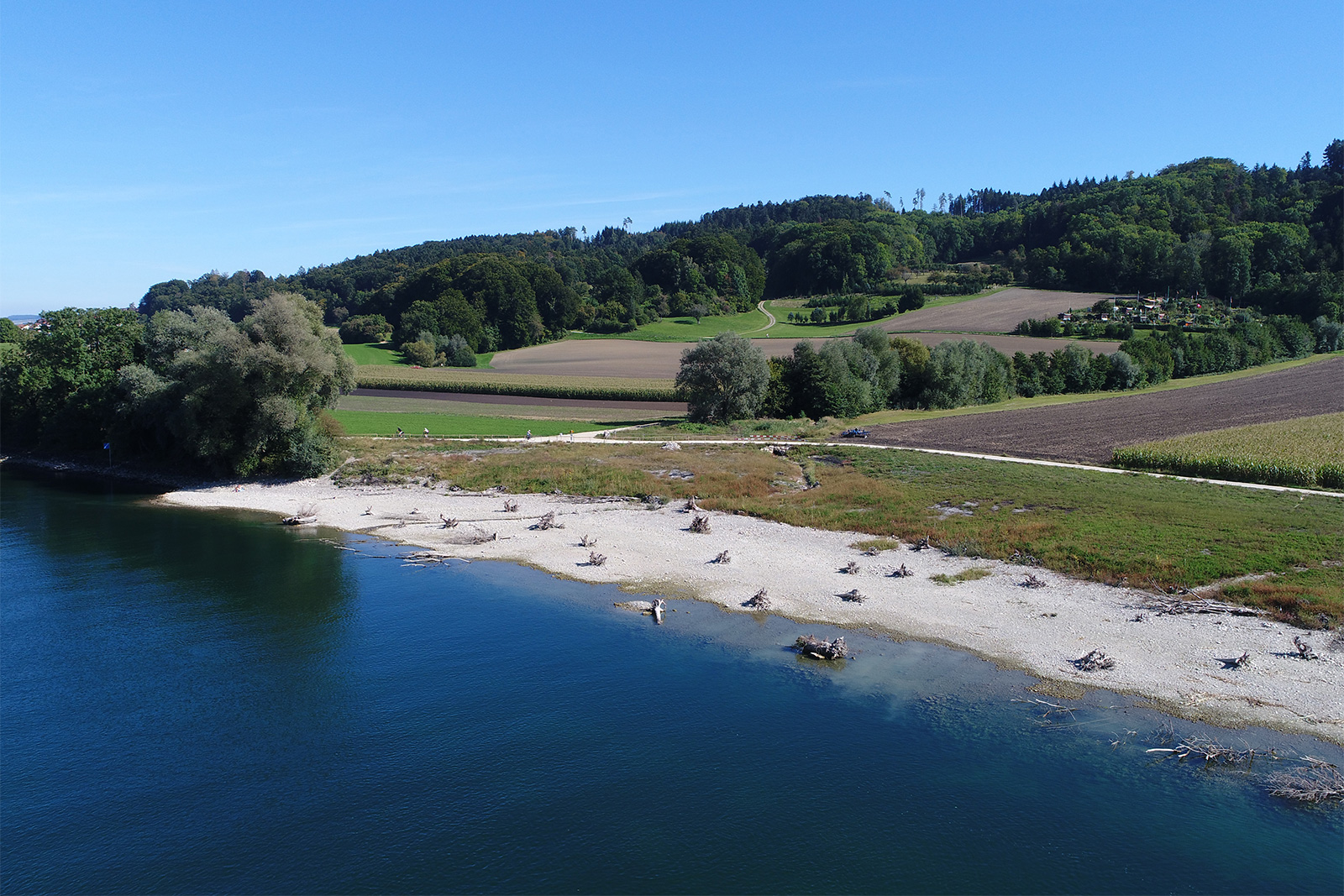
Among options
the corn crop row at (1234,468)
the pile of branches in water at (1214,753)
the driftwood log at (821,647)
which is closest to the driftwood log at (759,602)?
the driftwood log at (821,647)

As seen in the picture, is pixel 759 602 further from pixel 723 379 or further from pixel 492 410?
pixel 492 410

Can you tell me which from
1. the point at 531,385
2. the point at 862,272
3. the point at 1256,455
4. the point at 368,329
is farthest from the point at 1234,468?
the point at 862,272

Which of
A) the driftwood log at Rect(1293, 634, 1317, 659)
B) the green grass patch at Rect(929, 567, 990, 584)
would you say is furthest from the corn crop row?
the driftwood log at Rect(1293, 634, 1317, 659)

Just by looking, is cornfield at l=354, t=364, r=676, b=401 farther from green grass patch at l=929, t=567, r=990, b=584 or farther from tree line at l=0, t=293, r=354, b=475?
green grass patch at l=929, t=567, r=990, b=584

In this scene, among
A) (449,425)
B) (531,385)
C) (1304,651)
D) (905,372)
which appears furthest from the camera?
(531,385)

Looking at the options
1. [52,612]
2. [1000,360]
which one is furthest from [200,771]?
[1000,360]

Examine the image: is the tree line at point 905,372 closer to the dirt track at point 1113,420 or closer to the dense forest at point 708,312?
the dense forest at point 708,312
